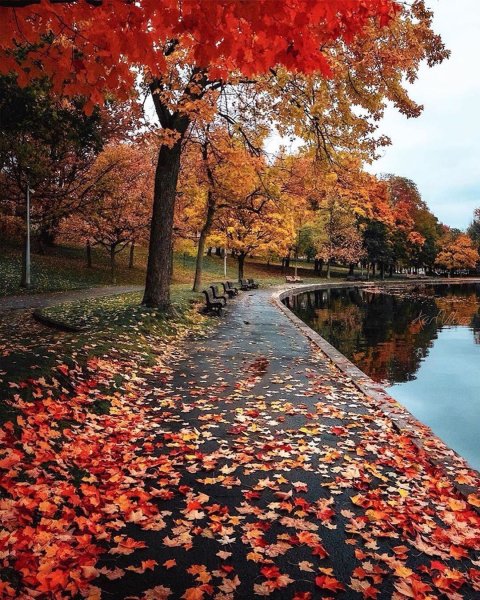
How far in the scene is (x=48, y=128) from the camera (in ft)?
43.9

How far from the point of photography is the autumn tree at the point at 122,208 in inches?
1023

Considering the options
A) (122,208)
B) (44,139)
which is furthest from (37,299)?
(122,208)

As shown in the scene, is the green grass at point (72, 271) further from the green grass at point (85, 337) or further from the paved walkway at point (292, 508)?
the paved walkway at point (292, 508)

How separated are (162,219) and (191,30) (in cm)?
994

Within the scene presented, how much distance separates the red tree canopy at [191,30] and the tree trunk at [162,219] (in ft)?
27.6

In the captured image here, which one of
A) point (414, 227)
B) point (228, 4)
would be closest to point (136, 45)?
point (228, 4)

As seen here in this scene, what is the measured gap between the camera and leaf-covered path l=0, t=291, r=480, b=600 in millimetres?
3375

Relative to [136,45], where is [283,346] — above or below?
below

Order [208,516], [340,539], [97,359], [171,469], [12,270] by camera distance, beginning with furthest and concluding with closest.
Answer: [12,270]
[97,359]
[171,469]
[208,516]
[340,539]

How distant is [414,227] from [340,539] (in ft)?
272

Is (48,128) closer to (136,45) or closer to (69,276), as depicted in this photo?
(136,45)

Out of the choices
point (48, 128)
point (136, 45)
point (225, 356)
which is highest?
point (48, 128)

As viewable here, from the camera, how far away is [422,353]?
52.4ft

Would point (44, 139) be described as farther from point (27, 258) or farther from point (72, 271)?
point (72, 271)
